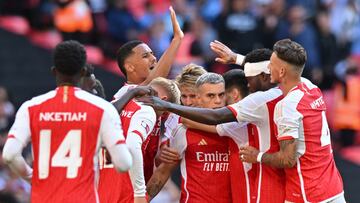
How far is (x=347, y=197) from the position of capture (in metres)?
16.3

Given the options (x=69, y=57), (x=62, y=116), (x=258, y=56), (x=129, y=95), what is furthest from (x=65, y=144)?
(x=258, y=56)

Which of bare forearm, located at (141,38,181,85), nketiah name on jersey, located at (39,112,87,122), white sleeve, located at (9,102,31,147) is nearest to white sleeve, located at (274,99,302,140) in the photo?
bare forearm, located at (141,38,181,85)

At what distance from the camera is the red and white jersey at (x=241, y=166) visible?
29.8 ft

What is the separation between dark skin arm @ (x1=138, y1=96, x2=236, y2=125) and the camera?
8609 millimetres

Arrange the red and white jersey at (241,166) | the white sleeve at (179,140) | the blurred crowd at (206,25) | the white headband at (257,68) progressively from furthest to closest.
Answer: the blurred crowd at (206,25)
the white sleeve at (179,140)
the red and white jersey at (241,166)
the white headband at (257,68)

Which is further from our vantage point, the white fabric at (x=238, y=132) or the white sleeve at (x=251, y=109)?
the white fabric at (x=238, y=132)

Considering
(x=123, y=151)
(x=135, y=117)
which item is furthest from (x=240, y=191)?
(x=123, y=151)

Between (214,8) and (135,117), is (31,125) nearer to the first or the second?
(135,117)

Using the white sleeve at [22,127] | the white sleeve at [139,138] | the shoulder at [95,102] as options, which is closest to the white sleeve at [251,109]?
the white sleeve at [139,138]

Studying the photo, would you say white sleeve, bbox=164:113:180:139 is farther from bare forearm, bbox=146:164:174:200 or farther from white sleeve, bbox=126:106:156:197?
white sleeve, bbox=126:106:156:197

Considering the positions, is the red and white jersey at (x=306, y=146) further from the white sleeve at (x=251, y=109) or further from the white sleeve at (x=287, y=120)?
the white sleeve at (x=251, y=109)

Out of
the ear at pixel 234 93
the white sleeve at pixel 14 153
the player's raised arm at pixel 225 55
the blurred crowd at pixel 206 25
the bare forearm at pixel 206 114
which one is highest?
the blurred crowd at pixel 206 25

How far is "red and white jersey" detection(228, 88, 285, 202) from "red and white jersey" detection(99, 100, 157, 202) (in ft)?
2.38

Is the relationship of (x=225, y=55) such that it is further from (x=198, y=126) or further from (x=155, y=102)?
(x=155, y=102)
